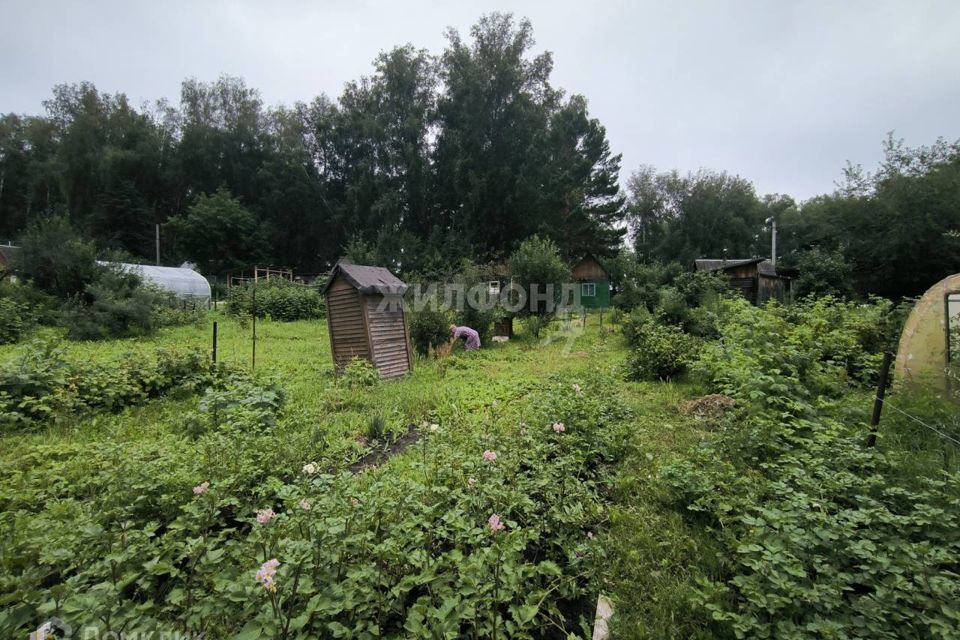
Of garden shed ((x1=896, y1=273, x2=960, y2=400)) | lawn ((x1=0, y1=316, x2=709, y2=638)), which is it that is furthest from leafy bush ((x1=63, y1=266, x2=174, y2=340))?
garden shed ((x1=896, y1=273, x2=960, y2=400))

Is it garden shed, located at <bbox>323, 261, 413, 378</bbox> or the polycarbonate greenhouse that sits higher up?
the polycarbonate greenhouse

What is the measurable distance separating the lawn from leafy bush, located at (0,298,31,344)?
26.8 feet

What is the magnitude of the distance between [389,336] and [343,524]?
5.46m

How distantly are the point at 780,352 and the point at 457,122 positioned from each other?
80.7 ft

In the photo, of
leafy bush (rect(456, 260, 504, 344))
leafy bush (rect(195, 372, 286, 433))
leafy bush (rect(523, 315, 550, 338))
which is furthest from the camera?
leafy bush (rect(523, 315, 550, 338))

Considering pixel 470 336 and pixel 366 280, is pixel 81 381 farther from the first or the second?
pixel 470 336

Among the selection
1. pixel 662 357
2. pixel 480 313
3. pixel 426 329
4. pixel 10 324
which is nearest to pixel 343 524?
pixel 662 357

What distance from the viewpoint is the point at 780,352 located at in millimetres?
4223

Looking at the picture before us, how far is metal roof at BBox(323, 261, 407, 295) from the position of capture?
6719 mm

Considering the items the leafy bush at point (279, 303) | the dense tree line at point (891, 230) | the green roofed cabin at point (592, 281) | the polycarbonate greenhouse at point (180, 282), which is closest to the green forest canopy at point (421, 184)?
the dense tree line at point (891, 230)

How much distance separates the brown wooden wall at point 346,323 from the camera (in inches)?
268

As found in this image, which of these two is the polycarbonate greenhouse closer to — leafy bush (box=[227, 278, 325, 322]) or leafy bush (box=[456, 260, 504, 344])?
leafy bush (box=[227, 278, 325, 322])

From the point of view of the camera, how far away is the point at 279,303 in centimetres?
1683

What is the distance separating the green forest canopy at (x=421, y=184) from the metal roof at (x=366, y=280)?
11923 millimetres
